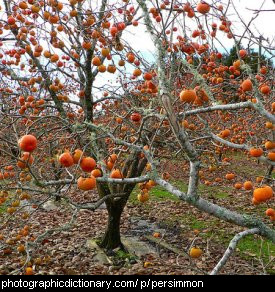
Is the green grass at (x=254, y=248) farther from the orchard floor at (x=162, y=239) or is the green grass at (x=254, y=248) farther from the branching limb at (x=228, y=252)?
the branching limb at (x=228, y=252)

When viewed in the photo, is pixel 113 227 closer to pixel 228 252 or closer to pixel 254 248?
pixel 254 248

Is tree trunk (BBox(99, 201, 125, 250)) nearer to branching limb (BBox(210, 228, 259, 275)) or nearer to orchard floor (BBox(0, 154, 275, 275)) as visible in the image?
orchard floor (BBox(0, 154, 275, 275))

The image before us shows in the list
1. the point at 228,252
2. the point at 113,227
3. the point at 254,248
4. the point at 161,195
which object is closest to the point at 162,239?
the point at 113,227

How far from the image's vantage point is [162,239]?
16.6 ft

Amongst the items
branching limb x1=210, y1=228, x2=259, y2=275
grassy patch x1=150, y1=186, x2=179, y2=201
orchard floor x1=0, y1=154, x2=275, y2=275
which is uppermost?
branching limb x1=210, y1=228, x2=259, y2=275

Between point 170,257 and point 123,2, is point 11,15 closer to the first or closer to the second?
point 123,2

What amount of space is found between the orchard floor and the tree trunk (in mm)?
269

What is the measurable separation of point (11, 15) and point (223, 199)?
266 inches

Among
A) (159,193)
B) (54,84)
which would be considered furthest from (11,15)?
(159,193)

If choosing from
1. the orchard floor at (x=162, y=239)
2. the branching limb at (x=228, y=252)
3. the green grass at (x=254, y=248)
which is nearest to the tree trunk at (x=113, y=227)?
the orchard floor at (x=162, y=239)

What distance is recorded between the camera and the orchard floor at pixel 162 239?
5062 millimetres

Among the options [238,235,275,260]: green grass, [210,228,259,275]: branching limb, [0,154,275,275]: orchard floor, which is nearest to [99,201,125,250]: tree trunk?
[0,154,275,275]: orchard floor

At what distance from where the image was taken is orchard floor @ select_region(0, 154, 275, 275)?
5062mm
